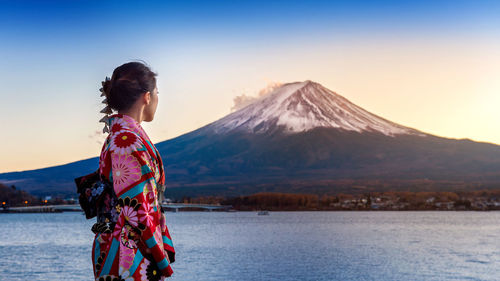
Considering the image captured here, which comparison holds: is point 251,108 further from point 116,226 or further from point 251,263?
point 116,226

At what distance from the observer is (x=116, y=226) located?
5.70 feet

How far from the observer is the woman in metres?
1.69

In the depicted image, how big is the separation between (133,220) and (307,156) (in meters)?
112

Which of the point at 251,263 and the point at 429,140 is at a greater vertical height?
the point at 429,140

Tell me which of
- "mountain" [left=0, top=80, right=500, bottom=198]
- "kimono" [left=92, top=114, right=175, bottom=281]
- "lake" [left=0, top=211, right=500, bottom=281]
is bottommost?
"lake" [left=0, top=211, right=500, bottom=281]

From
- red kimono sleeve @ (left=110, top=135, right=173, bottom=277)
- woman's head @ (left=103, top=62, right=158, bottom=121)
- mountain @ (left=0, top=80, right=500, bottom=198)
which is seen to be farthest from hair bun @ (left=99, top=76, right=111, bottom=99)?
mountain @ (left=0, top=80, right=500, bottom=198)

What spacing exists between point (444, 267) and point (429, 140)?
306 feet

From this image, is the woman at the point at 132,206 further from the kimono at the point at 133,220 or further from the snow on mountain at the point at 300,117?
the snow on mountain at the point at 300,117

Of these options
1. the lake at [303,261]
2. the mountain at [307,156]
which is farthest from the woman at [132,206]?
the mountain at [307,156]

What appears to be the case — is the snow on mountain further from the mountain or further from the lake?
the lake

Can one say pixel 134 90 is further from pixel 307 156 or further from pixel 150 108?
pixel 307 156

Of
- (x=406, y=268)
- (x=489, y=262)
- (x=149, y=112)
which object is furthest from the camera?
(x=489, y=262)

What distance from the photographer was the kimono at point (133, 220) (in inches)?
66.6

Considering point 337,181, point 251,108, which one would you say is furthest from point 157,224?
point 251,108
